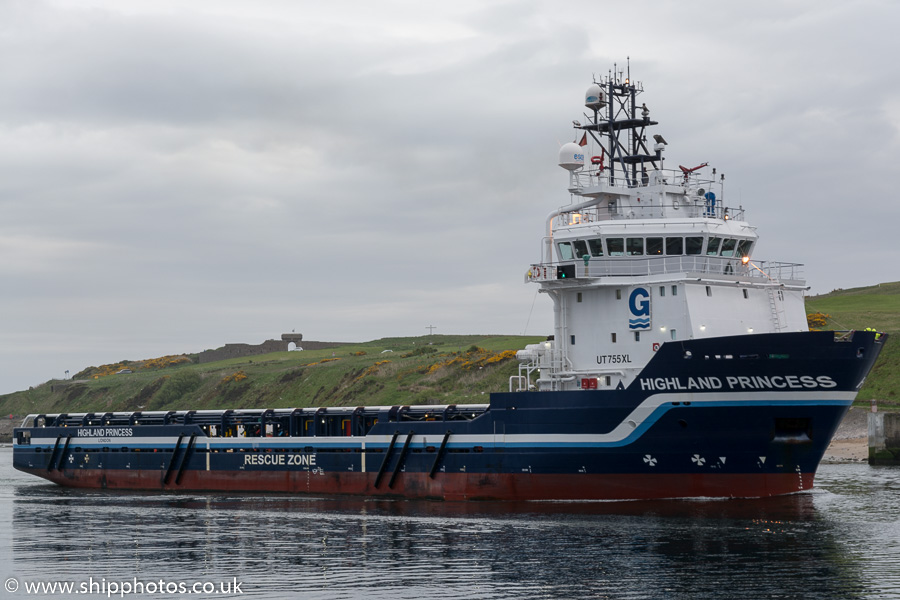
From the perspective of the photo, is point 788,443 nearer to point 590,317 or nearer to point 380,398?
point 590,317

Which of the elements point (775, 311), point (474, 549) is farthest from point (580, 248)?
point (474, 549)

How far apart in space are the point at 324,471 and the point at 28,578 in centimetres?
1825

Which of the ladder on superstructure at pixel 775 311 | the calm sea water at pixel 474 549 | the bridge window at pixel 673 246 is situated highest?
the bridge window at pixel 673 246

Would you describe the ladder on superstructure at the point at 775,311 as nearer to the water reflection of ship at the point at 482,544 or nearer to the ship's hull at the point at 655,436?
the ship's hull at the point at 655,436

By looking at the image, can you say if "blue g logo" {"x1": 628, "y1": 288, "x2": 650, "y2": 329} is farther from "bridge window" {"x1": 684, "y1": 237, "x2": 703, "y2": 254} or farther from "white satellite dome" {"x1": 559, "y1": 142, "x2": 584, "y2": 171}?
"white satellite dome" {"x1": 559, "y1": 142, "x2": 584, "y2": 171}

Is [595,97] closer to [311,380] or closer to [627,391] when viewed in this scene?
[627,391]

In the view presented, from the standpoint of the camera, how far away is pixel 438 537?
29234 millimetres

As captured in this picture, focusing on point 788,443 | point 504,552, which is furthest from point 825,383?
point 504,552

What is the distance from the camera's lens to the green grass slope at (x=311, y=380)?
82.4m

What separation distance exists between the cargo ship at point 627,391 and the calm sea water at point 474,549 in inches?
52.4

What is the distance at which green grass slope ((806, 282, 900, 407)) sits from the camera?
6297cm

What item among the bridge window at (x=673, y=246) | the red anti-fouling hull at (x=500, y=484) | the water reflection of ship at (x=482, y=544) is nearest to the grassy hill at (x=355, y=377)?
the red anti-fouling hull at (x=500, y=484)

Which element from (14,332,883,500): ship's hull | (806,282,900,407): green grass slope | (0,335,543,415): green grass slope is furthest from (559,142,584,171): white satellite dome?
(0,335,543,415): green grass slope

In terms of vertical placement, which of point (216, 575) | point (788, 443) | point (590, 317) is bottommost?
point (216, 575)
